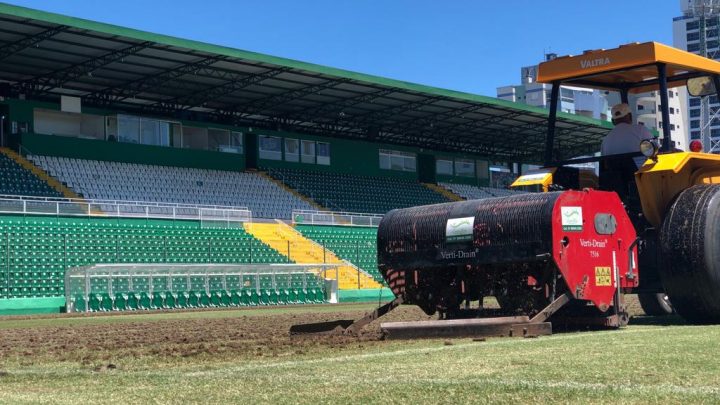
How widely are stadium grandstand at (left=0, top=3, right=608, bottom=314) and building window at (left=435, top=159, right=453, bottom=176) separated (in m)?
0.93

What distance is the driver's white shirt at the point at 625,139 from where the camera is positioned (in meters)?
11.2

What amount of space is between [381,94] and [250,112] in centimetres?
626

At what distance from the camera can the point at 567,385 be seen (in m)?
5.84

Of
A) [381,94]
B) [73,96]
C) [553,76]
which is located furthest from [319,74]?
[553,76]

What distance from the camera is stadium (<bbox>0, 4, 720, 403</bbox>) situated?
676 cm

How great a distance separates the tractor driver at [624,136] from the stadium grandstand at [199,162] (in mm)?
18960

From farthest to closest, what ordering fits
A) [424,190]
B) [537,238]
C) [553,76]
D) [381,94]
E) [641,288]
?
[424,190]
[381,94]
[553,76]
[641,288]
[537,238]

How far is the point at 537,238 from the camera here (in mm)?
9742

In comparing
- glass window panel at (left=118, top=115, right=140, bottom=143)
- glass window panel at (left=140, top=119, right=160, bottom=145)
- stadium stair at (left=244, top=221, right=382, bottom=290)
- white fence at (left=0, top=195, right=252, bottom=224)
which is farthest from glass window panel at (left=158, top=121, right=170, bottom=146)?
stadium stair at (left=244, top=221, right=382, bottom=290)

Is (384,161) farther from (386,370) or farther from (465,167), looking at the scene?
(386,370)

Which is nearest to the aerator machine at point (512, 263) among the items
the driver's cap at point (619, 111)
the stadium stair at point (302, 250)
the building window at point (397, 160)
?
the driver's cap at point (619, 111)

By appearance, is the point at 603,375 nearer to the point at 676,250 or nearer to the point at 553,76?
the point at 676,250

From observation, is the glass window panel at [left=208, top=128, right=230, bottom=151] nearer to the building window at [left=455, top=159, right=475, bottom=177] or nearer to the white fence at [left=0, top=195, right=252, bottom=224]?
the white fence at [left=0, top=195, right=252, bottom=224]

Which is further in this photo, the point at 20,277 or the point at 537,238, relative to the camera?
the point at 20,277
